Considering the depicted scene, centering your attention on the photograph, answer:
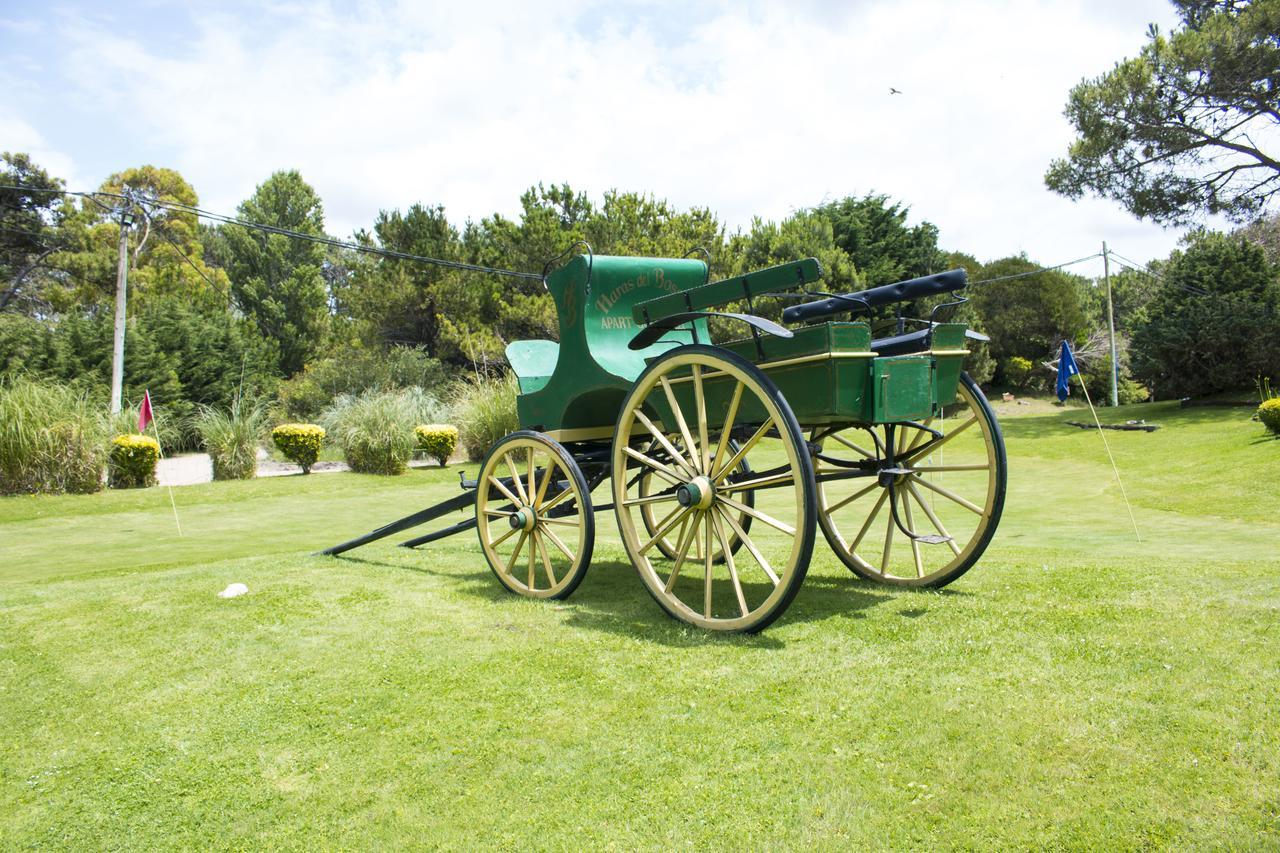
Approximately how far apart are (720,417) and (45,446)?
14767 millimetres

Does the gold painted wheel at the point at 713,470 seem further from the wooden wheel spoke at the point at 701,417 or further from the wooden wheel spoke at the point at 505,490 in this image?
the wooden wheel spoke at the point at 505,490

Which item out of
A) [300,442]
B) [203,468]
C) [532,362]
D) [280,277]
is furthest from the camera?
[280,277]

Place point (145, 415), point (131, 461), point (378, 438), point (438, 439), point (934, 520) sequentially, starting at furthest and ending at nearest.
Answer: point (438, 439), point (378, 438), point (131, 461), point (145, 415), point (934, 520)

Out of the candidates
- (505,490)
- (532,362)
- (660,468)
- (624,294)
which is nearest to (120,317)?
(532,362)

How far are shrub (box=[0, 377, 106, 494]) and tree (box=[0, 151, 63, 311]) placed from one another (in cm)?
2727

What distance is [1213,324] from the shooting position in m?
23.2

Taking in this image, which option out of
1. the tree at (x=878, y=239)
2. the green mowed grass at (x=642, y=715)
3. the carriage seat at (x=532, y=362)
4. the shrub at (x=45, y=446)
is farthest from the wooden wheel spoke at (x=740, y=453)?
the tree at (x=878, y=239)

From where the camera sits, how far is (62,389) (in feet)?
55.3

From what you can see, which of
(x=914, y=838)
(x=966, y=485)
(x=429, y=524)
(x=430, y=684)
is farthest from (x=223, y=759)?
(x=966, y=485)

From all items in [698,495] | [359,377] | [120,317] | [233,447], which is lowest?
[698,495]

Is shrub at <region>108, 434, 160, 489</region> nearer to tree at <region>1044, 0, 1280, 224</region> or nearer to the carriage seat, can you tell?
the carriage seat

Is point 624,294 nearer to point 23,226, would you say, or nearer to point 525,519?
point 525,519

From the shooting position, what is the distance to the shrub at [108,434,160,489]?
15859 millimetres

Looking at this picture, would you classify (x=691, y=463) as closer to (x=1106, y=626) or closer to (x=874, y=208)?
(x=1106, y=626)
